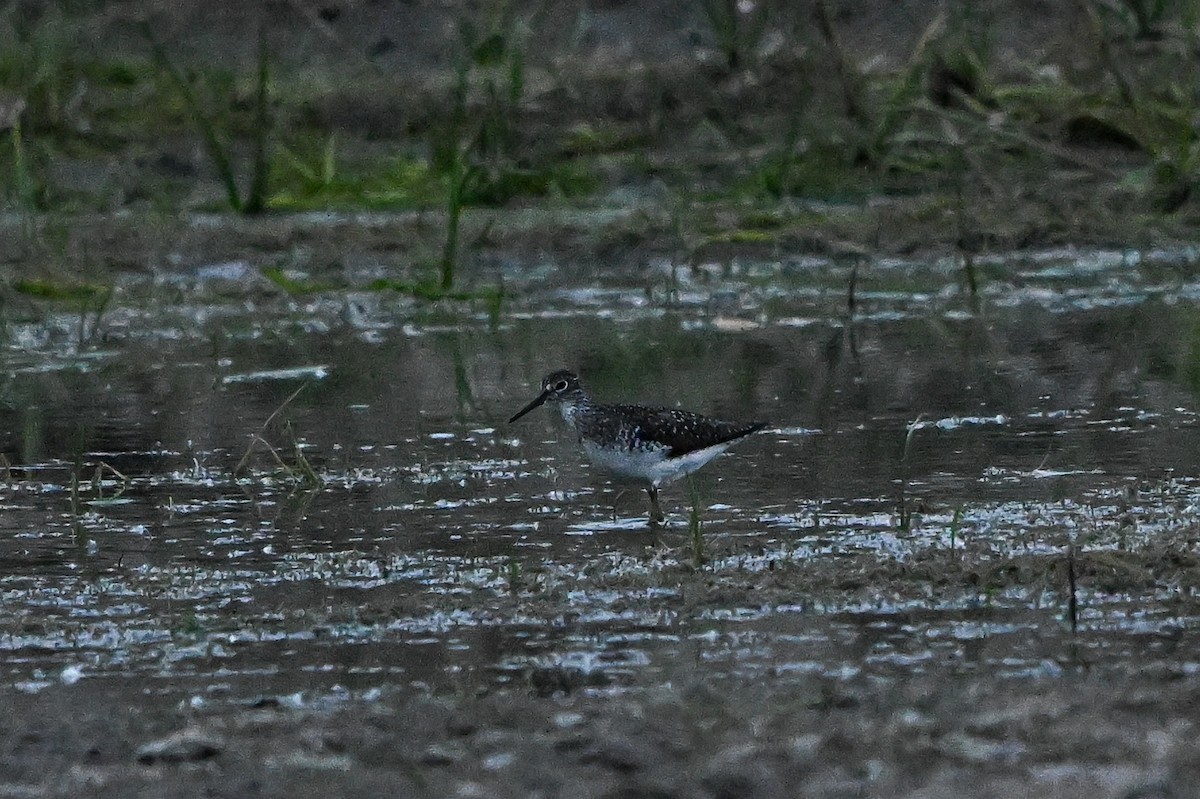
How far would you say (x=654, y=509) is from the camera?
758 cm

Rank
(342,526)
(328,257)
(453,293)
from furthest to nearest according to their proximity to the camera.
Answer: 1. (328,257)
2. (453,293)
3. (342,526)

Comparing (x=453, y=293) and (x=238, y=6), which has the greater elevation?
(x=238, y=6)

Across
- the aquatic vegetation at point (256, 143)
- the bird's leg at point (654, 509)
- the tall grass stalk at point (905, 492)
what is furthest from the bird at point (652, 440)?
the aquatic vegetation at point (256, 143)

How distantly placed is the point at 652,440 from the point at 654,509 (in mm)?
245

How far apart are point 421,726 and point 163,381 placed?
6.07 meters

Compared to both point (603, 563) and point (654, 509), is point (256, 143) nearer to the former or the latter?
point (654, 509)

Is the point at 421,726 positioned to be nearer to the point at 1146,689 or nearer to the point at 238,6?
the point at 1146,689

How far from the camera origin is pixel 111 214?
50.1 ft

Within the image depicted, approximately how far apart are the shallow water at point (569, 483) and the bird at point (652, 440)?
0.16 metres

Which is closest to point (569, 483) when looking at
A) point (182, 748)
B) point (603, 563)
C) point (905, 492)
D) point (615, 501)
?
point (615, 501)

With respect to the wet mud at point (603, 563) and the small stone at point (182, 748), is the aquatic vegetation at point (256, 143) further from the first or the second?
the small stone at point (182, 748)

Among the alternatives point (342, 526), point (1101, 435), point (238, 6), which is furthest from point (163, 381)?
point (238, 6)

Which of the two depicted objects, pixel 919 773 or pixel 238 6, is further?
pixel 238 6

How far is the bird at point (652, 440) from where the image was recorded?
762 centimetres
